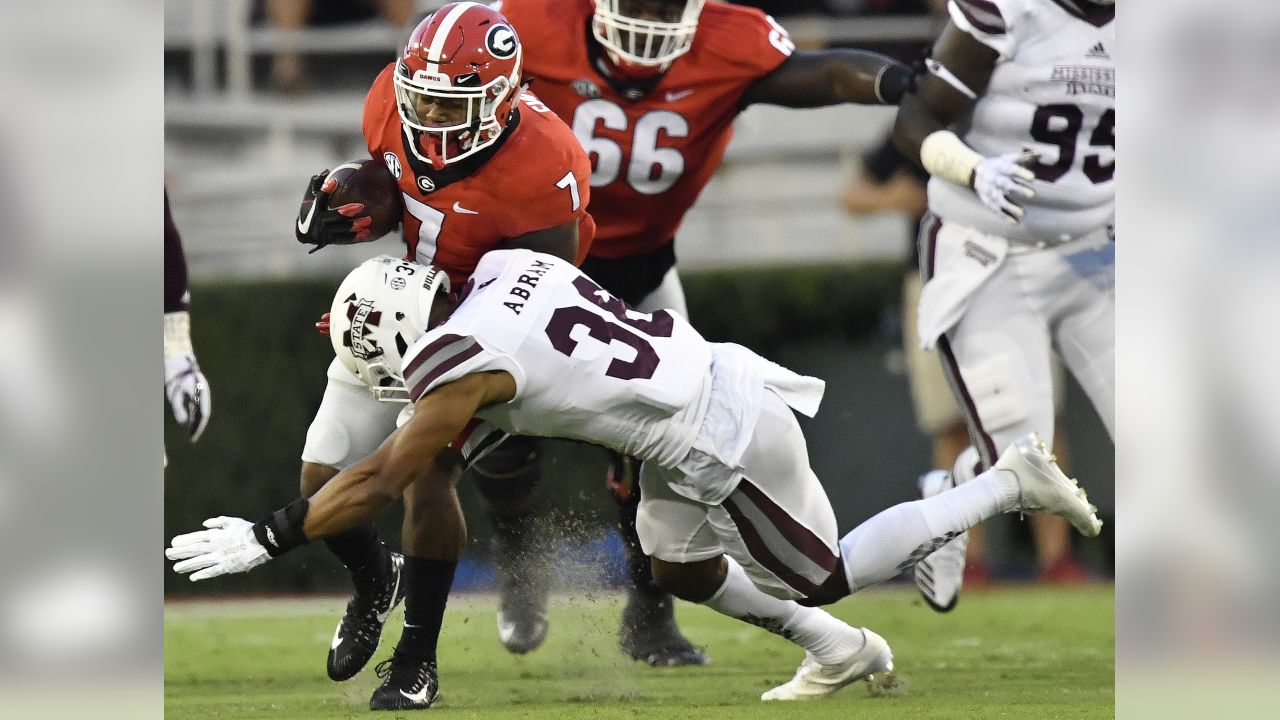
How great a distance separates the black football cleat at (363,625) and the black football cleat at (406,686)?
5.7 inches

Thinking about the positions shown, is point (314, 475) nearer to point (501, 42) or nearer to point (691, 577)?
point (691, 577)

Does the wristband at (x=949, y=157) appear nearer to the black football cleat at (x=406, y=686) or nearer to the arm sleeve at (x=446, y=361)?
the arm sleeve at (x=446, y=361)

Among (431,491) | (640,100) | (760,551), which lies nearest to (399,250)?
(640,100)

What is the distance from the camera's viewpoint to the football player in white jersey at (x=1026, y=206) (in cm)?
413

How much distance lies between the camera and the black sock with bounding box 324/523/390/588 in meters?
3.66

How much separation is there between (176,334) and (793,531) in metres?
1.61

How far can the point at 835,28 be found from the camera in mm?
7961

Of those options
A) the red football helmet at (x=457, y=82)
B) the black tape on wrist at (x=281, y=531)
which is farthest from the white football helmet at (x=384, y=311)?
the black tape on wrist at (x=281, y=531)

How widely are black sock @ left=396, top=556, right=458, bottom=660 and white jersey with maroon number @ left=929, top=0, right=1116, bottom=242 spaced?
177 centimetres

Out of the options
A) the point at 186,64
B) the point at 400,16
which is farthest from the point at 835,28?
the point at 186,64
